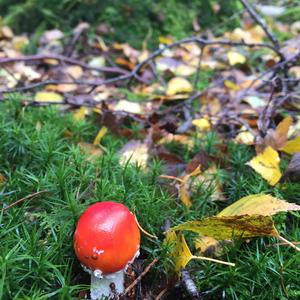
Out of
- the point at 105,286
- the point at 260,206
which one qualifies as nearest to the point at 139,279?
the point at 105,286

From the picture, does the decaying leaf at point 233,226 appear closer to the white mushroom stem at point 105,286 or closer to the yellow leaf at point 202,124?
the white mushroom stem at point 105,286

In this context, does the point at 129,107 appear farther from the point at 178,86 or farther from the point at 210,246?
the point at 210,246

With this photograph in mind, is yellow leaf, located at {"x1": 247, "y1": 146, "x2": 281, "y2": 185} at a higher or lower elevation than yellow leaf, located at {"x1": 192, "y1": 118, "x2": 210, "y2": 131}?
higher

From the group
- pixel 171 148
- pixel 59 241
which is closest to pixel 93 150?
pixel 171 148

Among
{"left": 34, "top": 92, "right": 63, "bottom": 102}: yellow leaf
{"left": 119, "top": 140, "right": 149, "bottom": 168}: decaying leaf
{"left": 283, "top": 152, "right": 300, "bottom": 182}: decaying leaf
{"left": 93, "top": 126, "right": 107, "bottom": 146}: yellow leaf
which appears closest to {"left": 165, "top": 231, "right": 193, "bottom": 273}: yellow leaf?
{"left": 119, "top": 140, "right": 149, "bottom": 168}: decaying leaf

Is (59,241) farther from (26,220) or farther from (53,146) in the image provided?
(53,146)

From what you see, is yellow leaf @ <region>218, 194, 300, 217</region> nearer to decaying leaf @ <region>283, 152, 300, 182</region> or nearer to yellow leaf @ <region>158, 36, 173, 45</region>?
decaying leaf @ <region>283, 152, 300, 182</region>

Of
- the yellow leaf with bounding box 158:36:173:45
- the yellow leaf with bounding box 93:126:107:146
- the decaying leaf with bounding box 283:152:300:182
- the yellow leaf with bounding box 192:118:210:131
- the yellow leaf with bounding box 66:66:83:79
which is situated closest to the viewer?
the decaying leaf with bounding box 283:152:300:182
